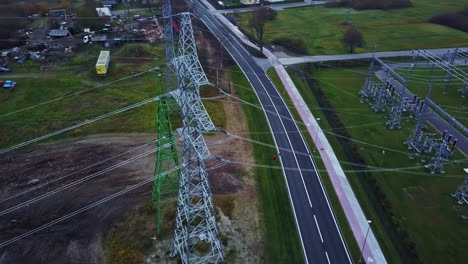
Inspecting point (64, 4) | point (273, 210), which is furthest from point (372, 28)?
point (64, 4)

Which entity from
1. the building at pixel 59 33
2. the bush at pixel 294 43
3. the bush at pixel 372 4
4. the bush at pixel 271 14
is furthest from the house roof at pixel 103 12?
the bush at pixel 372 4

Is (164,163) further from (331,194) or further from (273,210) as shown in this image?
(331,194)

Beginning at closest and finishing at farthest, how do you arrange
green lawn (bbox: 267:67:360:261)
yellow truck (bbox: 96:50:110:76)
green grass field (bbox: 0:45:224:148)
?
green lawn (bbox: 267:67:360:261) < green grass field (bbox: 0:45:224:148) < yellow truck (bbox: 96:50:110:76)

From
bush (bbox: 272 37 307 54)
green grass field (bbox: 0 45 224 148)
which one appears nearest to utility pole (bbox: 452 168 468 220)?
green grass field (bbox: 0 45 224 148)

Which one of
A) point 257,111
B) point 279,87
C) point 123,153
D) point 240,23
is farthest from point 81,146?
point 240,23

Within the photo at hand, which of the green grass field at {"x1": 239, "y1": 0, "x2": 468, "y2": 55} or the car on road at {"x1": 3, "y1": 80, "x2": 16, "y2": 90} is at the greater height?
the green grass field at {"x1": 239, "y1": 0, "x2": 468, "y2": 55}

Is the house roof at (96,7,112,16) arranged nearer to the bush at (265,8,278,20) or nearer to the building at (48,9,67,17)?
the building at (48,9,67,17)

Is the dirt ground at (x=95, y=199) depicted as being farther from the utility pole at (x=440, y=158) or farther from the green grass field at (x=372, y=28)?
the green grass field at (x=372, y=28)
